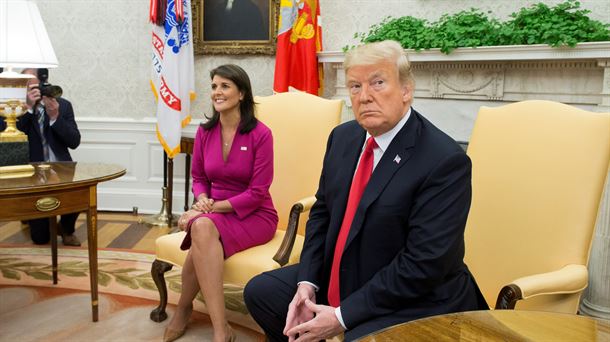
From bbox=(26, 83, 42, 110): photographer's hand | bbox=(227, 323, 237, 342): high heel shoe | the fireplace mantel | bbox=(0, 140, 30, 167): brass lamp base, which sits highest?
the fireplace mantel

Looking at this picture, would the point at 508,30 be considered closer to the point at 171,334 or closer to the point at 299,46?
the point at 299,46

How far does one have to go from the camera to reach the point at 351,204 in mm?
1771

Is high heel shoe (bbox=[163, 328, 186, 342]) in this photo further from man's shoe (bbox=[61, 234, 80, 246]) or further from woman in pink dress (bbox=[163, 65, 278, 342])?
man's shoe (bbox=[61, 234, 80, 246])

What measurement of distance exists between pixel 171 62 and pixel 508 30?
2.61m

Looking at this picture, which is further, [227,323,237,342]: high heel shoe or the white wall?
the white wall

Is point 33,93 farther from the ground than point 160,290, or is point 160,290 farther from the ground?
point 33,93

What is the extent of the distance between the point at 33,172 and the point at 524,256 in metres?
2.31

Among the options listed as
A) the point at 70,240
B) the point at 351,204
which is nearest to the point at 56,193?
the point at 351,204

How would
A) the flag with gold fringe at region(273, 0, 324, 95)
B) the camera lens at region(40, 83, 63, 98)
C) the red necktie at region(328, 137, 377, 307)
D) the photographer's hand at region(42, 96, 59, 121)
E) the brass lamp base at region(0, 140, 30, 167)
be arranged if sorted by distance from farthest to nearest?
the flag with gold fringe at region(273, 0, 324, 95) → the photographer's hand at region(42, 96, 59, 121) → the camera lens at region(40, 83, 63, 98) → the brass lamp base at region(0, 140, 30, 167) → the red necktie at region(328, 137, 377, 307)

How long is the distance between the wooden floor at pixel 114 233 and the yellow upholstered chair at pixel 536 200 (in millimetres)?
2785

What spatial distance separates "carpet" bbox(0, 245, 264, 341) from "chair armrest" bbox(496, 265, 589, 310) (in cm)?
143

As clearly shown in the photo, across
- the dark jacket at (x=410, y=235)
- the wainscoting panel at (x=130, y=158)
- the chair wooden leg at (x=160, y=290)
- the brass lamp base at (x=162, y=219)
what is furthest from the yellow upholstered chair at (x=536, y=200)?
the wainscoting panel at (x=130, y=158)

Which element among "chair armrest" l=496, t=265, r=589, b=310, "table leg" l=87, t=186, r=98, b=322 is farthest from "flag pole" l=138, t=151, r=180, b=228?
"chair armrest" l=496, t=265, r=589, b=310

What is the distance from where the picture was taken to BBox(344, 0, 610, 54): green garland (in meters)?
3.18
